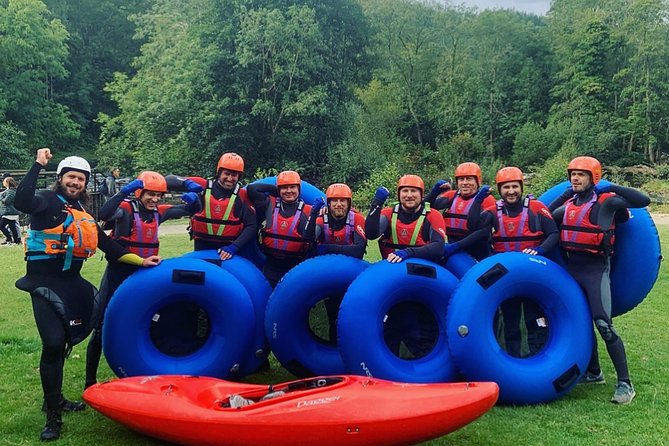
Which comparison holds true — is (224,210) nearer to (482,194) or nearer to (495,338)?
(482,194)

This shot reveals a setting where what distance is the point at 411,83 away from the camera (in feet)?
110

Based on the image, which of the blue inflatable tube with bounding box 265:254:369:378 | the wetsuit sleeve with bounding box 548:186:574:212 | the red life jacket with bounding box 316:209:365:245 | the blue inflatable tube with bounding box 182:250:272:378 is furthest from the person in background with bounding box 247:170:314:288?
the wetsuit sleeve with bounding box 548:186:574:212

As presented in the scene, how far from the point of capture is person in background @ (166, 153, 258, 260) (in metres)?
5.11

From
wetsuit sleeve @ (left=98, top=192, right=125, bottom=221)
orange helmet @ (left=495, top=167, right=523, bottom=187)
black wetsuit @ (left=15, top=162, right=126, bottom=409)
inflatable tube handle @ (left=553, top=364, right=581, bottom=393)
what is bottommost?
inflatable tube handle @ (left=553, top=364, right=581, bottom=393)

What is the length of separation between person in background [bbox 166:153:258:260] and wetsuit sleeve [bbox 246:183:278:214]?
49 mm

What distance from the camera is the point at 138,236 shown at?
183 inches

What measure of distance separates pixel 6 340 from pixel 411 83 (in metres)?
29.8

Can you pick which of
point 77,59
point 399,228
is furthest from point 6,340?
point 77,59

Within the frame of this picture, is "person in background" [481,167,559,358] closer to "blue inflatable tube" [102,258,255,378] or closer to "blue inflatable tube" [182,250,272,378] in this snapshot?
"blue inflatable tube" [182,250,272,378]

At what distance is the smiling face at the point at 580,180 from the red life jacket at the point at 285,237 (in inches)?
79.6

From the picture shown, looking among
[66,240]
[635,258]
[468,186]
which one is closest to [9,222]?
[66,240]

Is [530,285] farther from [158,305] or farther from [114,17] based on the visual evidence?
[114,17]

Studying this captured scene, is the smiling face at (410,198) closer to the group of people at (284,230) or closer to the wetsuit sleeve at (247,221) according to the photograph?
the group of people at (284,230)

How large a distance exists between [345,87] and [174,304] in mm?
22651
